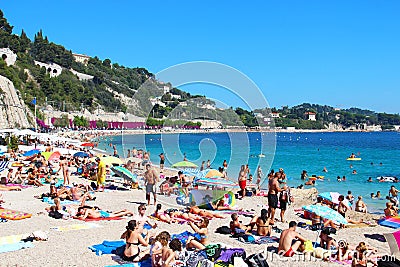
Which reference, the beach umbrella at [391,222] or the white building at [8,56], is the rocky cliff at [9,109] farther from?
the white building at [8,56]

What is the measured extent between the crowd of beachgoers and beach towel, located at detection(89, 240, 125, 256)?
2cm

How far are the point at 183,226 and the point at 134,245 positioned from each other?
263 centimetres

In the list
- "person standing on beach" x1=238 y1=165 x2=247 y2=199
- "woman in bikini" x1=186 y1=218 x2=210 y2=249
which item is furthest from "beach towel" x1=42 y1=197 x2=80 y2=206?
"person standing on beach" x1=238 y1=165 x2=247 y2=199

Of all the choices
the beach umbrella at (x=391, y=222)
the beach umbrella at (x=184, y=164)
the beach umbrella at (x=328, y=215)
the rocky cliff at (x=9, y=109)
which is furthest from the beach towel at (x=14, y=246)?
the rocky cliff at (x=9, y=109)

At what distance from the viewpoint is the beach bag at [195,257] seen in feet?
19.7

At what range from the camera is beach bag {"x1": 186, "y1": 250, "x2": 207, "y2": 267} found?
6.00m

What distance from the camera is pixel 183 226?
903 centimetres

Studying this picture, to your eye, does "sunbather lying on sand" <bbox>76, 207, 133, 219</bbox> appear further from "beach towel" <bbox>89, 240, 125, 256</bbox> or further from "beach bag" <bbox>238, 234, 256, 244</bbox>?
"beach bag" <bbox>238, 234, 256, 244</bbox>

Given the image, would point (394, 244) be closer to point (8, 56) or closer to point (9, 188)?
point (9, 188)

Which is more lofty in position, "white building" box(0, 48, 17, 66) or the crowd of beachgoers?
"white building" box(0, 48, 17, 66)

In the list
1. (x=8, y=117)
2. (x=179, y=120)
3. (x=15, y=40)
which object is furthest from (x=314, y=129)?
(x=179, y=120)

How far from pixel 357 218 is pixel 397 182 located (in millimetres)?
16116

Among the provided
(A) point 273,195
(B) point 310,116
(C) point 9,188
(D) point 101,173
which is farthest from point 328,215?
(B) point 310,116

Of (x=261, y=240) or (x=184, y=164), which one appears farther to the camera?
(x=184, y=164)
